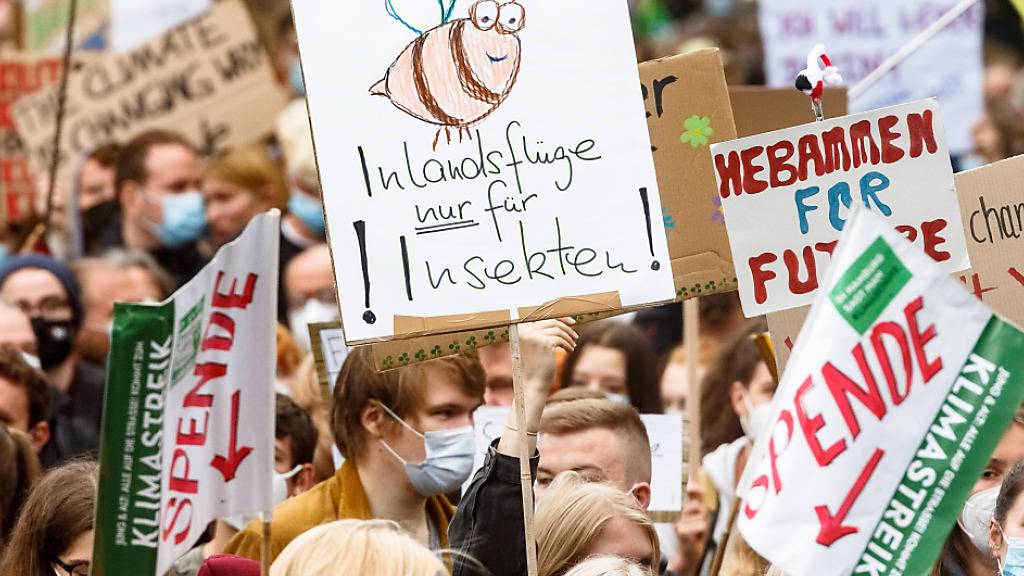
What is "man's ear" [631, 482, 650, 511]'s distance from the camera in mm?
4742

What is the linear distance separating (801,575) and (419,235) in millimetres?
1243

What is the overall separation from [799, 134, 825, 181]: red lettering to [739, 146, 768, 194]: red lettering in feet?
0.31

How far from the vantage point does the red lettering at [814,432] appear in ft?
10.1

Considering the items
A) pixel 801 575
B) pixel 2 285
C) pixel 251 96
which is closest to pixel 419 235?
pixel 801 575

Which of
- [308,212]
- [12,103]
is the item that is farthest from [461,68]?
[12,103]

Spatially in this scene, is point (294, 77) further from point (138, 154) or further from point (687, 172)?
point (687, 172)

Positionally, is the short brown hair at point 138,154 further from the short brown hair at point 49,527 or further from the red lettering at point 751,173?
the red lettering at point 751,173

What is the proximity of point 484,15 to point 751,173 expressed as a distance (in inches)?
27.7

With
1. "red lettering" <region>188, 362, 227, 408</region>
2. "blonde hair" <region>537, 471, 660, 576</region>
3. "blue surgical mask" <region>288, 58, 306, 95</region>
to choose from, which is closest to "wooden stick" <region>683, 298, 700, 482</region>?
"blonde hair" <region>537, 471, 660, 576</region>

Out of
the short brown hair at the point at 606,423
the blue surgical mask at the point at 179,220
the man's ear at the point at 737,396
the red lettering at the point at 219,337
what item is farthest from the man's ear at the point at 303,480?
the blue surgical mask at the point at 179,220

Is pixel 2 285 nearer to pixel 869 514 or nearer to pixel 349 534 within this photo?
pixel 349 534

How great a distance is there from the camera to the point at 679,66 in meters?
4.48

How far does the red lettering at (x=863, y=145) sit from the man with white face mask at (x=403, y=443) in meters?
1.18

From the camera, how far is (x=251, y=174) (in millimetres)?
8797
